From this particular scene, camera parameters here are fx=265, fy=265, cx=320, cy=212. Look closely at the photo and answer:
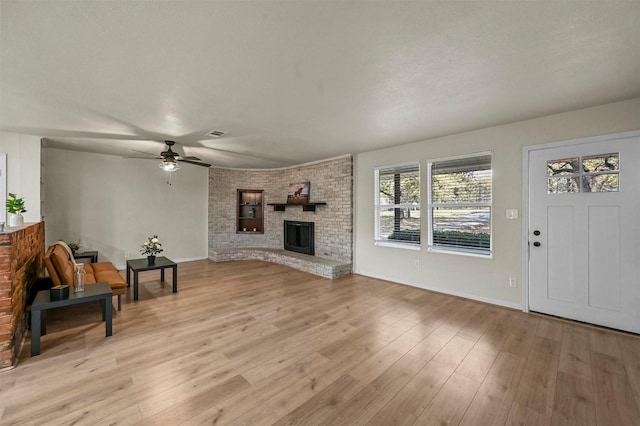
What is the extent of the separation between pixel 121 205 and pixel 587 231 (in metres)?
7.98

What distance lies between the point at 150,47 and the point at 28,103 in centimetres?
219

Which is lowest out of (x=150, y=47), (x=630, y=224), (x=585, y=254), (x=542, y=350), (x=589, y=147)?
(x=542, y=350)

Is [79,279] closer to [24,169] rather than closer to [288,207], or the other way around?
[24,169]

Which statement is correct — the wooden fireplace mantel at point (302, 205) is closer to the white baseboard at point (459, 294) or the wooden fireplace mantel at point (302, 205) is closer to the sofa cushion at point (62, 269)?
the white baseboard at point (459, 294)

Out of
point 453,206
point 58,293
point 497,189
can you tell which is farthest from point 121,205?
point 497,189

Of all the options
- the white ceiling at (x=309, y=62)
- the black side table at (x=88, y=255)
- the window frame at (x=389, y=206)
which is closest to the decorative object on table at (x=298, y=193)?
the window frame at (x=389, y=206)

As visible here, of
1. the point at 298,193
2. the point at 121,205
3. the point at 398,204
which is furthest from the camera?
the point at 298,193

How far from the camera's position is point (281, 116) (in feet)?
10.9

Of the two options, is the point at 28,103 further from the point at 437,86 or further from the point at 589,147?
the point at 589,147

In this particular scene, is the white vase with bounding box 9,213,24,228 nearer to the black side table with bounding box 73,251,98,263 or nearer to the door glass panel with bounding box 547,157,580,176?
the black side table with bounding box 73,251,98,263

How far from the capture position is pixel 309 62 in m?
2.10

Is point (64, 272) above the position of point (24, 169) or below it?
below

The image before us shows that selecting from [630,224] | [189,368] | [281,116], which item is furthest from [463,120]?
[189,368]

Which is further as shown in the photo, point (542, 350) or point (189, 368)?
point (542, 350)
